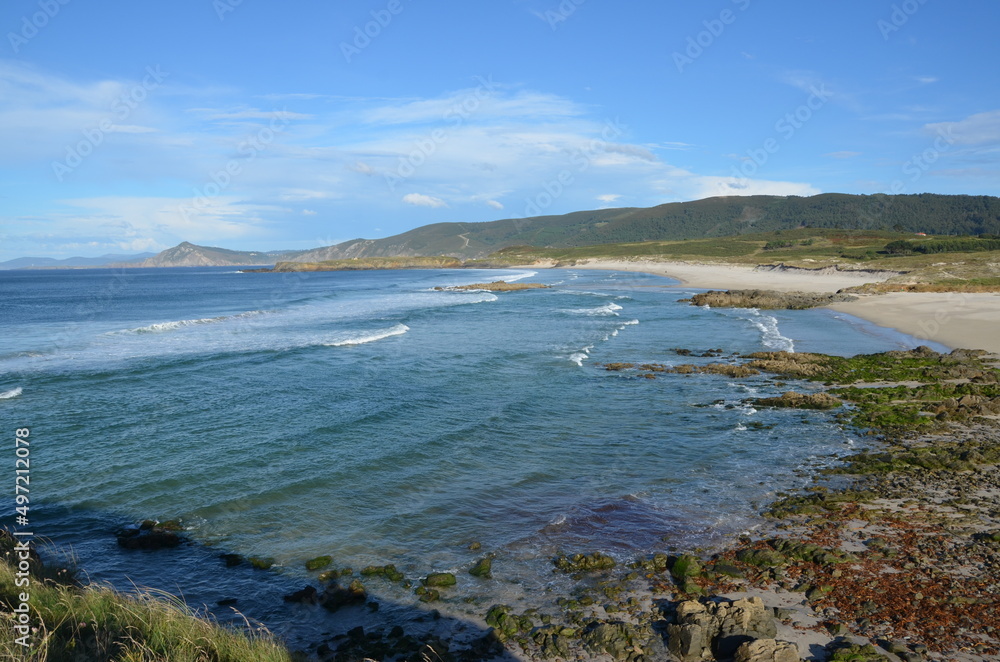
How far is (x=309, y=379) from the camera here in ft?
78.1

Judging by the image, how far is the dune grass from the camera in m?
5.67

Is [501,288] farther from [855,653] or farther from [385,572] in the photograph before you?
[855,653]

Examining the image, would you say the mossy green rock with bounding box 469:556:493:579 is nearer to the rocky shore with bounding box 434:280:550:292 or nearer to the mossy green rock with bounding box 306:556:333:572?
the mossy green rock with bounding box 306:556:333:572

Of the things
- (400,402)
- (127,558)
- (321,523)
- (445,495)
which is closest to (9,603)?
(127,558)

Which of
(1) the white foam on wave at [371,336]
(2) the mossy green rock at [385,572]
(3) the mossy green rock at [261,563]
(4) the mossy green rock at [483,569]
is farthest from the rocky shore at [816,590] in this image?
(1) the white foam on wave at [371,336]

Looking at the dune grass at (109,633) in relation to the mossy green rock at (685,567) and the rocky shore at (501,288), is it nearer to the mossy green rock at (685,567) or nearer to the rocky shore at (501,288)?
the mossy green rock at (685,567)

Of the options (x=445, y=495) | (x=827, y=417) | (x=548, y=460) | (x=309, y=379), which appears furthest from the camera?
(x=309, y=379)

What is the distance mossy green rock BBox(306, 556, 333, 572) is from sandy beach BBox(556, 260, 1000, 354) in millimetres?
27523

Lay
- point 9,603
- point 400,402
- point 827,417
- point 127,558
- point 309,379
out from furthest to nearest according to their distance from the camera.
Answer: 1. point 309,379
2. point 400,402
3. point 827,417
4. point 127,558
5. point 9,603

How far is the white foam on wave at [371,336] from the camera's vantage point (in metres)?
32.4

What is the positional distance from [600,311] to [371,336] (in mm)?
19865

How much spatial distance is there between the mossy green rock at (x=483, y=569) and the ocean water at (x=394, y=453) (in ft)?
0.49

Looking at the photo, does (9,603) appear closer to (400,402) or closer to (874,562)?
(874,562)

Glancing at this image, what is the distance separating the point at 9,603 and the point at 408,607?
451 centimetres
